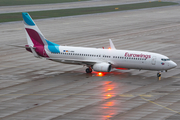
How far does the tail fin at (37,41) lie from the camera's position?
62.6 metres

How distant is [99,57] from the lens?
59.4 meters

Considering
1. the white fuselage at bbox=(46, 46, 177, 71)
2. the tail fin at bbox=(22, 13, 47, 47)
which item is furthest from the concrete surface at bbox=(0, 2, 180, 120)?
the tail fin at bbox=(22, 13, 47, 47)

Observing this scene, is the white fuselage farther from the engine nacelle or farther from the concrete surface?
the concrete surface

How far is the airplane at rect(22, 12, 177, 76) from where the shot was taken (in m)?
56.6

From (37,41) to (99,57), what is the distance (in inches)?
489

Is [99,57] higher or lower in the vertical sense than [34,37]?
lower

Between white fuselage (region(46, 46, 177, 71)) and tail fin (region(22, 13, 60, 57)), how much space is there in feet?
2.74

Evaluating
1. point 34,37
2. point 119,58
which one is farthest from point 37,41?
point 119,58

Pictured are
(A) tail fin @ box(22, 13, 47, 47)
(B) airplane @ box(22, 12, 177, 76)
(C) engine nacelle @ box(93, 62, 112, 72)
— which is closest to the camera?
(B) airplane @ box(22, 12, 177, 76)

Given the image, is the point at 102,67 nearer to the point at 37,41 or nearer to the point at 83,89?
the point at 83,89

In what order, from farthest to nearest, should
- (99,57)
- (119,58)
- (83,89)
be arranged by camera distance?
(99,57), (119,58), (83,89)

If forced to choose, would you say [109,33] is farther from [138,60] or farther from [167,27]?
[138,60]

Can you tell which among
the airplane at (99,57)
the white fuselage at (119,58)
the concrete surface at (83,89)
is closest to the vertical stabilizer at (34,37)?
the airplane at (99,57)

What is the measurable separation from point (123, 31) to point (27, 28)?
5510 cm
